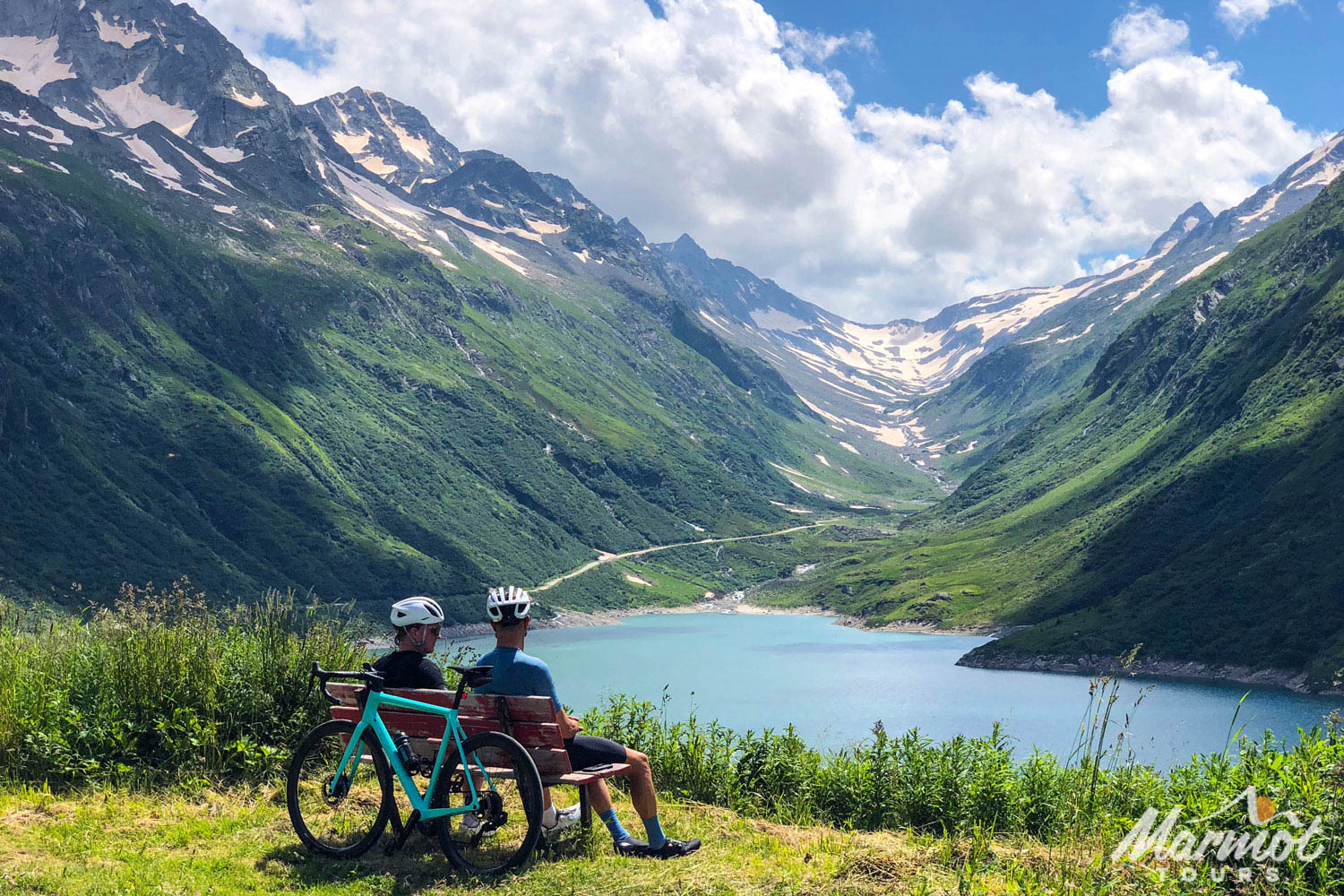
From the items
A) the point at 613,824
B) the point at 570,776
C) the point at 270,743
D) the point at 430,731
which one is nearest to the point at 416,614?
the point at 430,731

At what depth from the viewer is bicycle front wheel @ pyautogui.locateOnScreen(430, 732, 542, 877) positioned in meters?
9.40

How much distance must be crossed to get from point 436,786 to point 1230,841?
831 cm

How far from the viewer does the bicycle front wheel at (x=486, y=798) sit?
30.8 feet

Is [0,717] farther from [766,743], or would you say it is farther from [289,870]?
[766,743]

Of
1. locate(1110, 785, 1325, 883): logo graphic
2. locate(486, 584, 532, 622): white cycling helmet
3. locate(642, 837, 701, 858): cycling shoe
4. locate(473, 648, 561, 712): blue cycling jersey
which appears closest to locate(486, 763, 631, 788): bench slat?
locate(473, 648, 561, 712): blue cycling jersey

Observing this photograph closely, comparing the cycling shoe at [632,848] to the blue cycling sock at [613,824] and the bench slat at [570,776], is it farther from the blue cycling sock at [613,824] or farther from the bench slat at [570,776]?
the bench slat at [570,776]

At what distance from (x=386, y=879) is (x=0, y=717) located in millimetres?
6631

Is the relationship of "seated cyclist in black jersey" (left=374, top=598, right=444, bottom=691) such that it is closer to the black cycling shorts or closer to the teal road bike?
the teal road bike

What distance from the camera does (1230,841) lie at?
8664 millimetres

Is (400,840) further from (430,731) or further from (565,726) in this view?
(565,726)

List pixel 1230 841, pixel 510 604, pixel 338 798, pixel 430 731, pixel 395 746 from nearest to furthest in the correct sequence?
pixel 1230 841
pixel 395 746
pixel 430 731
pixel 510 604
pixel 338 798

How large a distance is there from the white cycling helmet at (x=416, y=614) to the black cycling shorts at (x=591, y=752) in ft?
7.36

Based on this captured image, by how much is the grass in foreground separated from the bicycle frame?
75 cm

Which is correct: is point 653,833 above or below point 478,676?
below
